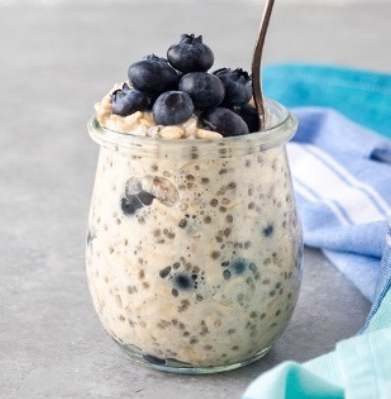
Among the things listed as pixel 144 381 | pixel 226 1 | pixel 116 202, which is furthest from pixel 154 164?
pixel 226 1

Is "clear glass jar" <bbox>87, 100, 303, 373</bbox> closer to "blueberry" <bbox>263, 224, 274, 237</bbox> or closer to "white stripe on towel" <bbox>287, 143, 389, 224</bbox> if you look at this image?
"blueberry" <bbox>263, 224, 274, 237</bbox>

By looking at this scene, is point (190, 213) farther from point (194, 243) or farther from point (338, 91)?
point (338, 91)

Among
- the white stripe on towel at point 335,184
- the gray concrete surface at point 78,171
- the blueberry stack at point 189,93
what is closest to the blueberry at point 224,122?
the blueberry stack at point 189,93

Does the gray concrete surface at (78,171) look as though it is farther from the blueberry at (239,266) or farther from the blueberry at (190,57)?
the blueberry at (190,57)

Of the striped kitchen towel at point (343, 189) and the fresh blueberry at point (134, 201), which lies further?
the striped kitchen towel at point (343, 189)

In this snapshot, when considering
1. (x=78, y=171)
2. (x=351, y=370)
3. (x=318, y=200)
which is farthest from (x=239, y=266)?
(x=78, y=171)

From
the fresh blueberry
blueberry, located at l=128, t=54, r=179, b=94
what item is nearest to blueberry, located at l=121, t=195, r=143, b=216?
the fresh blueberry
